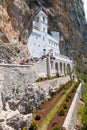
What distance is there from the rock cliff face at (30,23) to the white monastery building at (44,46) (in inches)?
124

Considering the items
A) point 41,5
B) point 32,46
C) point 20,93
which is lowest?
point 20,93

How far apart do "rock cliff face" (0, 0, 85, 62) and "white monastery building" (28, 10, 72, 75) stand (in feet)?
10.3

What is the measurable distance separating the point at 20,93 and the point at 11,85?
203 cm

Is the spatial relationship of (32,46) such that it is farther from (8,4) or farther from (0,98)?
(0,98)

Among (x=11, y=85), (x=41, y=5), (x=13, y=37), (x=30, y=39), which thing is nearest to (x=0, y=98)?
(x=11, y=85)

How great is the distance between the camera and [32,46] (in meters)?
63.3

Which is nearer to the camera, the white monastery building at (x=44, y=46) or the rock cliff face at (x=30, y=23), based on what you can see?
the rock cliff face at (x=30, y=23)

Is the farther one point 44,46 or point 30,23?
point 44,46

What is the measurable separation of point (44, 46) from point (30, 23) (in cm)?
987

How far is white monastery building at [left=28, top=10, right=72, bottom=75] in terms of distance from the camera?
58.9 m

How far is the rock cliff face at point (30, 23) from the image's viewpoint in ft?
157

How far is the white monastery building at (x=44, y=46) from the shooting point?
193 ft

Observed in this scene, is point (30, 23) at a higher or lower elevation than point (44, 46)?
higher

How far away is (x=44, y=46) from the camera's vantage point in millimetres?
69188
